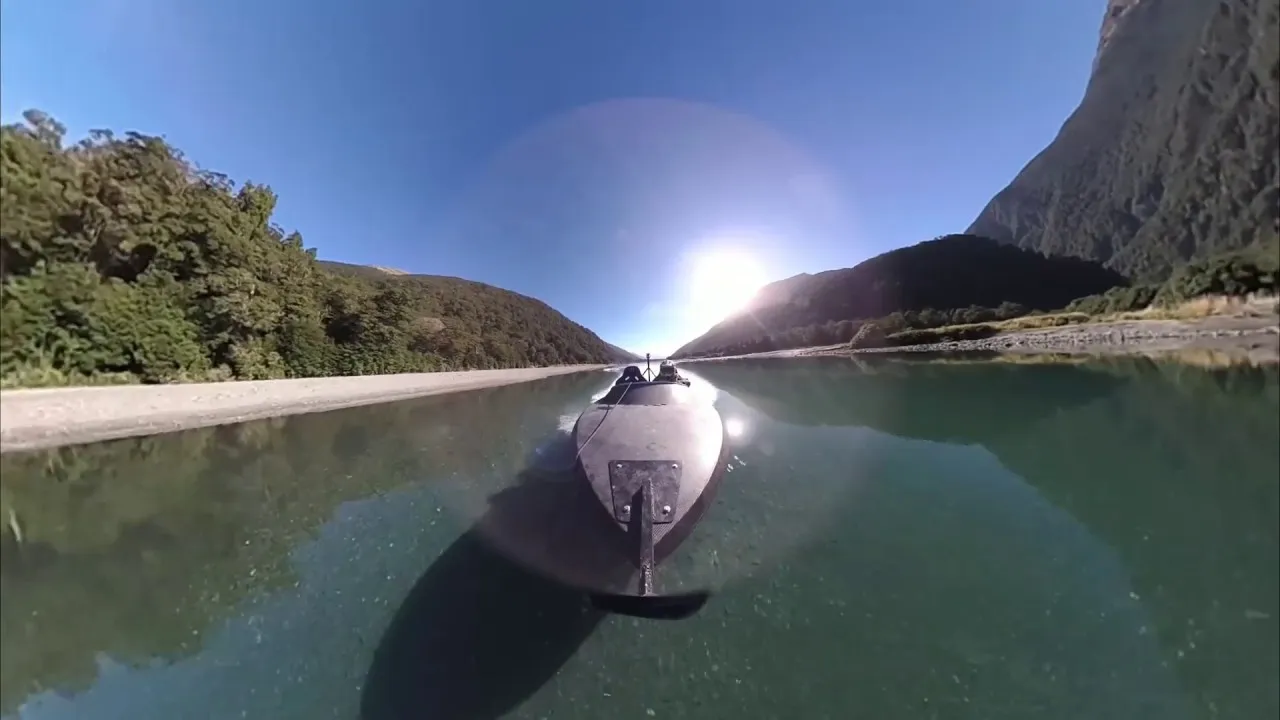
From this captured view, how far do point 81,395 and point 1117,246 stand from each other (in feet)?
38.8

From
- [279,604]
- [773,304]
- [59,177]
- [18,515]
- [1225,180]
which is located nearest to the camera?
[1225,180]

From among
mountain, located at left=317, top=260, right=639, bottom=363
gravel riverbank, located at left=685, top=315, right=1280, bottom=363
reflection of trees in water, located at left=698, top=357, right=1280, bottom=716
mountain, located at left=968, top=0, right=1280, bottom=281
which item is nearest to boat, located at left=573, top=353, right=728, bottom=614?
reflection of trees in water, located at left=698, top=357, right=1280, bottom=716

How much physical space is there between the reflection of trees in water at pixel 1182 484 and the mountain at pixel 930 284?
62.9 meters

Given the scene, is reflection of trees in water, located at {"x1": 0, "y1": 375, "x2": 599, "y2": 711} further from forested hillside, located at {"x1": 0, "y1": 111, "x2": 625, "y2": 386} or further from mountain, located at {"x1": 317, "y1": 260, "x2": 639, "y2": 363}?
mountain, located at {"x1": 317, "y1": 260, "x2": 639, "y2": 363}

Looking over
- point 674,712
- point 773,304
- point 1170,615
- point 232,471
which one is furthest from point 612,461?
point 773,304

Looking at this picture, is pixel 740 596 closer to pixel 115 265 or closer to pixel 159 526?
pixel 115 265

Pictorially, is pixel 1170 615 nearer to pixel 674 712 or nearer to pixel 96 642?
pixel 674 712

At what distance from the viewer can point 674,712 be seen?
3.73 m

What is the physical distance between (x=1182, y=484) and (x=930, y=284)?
9810 cm

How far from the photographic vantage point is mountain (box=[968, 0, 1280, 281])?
11.8ft

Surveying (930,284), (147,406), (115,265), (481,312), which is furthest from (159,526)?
(930,284)

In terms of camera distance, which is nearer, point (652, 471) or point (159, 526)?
point (652, 471)

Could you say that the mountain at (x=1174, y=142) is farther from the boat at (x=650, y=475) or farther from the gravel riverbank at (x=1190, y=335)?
the boat at (x=650, y=475)

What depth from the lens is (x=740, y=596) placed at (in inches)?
207
